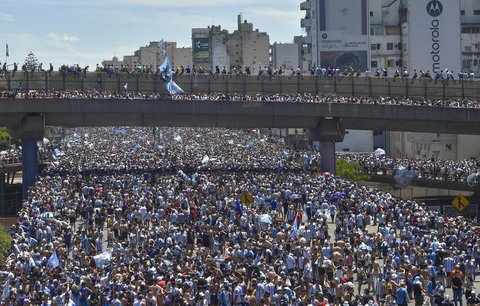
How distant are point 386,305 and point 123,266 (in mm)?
9167

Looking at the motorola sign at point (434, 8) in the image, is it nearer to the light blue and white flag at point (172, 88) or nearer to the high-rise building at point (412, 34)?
the high-rise building at point (412, 34)

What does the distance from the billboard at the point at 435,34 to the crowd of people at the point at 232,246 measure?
61.2 meters

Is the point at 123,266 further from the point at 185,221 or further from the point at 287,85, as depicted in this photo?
the point at 287,85

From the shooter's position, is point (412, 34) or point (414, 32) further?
point (412, 34)

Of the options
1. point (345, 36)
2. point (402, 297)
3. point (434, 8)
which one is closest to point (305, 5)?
point (345, 36)

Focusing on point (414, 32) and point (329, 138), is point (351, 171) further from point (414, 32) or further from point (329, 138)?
point (414, 32)

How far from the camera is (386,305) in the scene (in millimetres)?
26984

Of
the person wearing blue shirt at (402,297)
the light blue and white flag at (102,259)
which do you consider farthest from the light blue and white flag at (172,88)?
the person wearing blue shirt at (402,297)

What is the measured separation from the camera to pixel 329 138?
69.2 meters

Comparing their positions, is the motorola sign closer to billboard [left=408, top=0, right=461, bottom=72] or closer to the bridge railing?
billboard [left=408, top=0, right=461, bottom=72]

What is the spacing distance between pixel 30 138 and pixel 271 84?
18.2 meters

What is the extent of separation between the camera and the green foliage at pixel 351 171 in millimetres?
76150

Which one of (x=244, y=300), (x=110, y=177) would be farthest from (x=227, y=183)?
(x=244, y=300)

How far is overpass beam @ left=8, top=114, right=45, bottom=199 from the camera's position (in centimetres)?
6719
